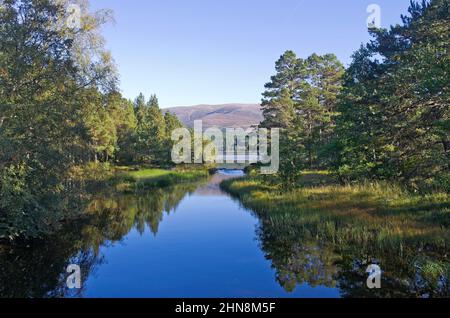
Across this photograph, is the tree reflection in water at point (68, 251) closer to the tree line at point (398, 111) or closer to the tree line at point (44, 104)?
the tree line at point (44, 104)

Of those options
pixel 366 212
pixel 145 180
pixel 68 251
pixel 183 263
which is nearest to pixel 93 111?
pixel 68 251

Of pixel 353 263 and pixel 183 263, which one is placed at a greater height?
pixel 353 263

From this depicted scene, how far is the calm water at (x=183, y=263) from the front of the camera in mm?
11875

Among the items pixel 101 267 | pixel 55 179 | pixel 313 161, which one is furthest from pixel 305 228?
pixel 313 161

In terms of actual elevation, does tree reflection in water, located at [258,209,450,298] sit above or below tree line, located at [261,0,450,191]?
below

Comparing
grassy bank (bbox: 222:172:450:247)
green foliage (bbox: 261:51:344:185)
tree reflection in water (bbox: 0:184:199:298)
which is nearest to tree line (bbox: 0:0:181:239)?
tree reflection in water (bbox: 0:184:199:298)

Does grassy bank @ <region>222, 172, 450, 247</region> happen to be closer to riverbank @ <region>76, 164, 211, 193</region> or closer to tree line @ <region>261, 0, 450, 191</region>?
tree line @ <region>261, 0, 450, 191</region>

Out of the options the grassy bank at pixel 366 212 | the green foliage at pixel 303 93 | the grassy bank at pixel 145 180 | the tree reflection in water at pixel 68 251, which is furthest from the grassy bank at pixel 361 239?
the grassy bank at pixel 145 180

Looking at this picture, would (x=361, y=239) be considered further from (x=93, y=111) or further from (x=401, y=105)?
(x=93, y=111)

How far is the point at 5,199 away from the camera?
571 inches

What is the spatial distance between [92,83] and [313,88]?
33505mm

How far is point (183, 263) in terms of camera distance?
1509 cm

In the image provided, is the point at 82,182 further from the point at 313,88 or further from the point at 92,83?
the point at 313,88

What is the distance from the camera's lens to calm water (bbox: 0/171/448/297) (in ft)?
39.0
